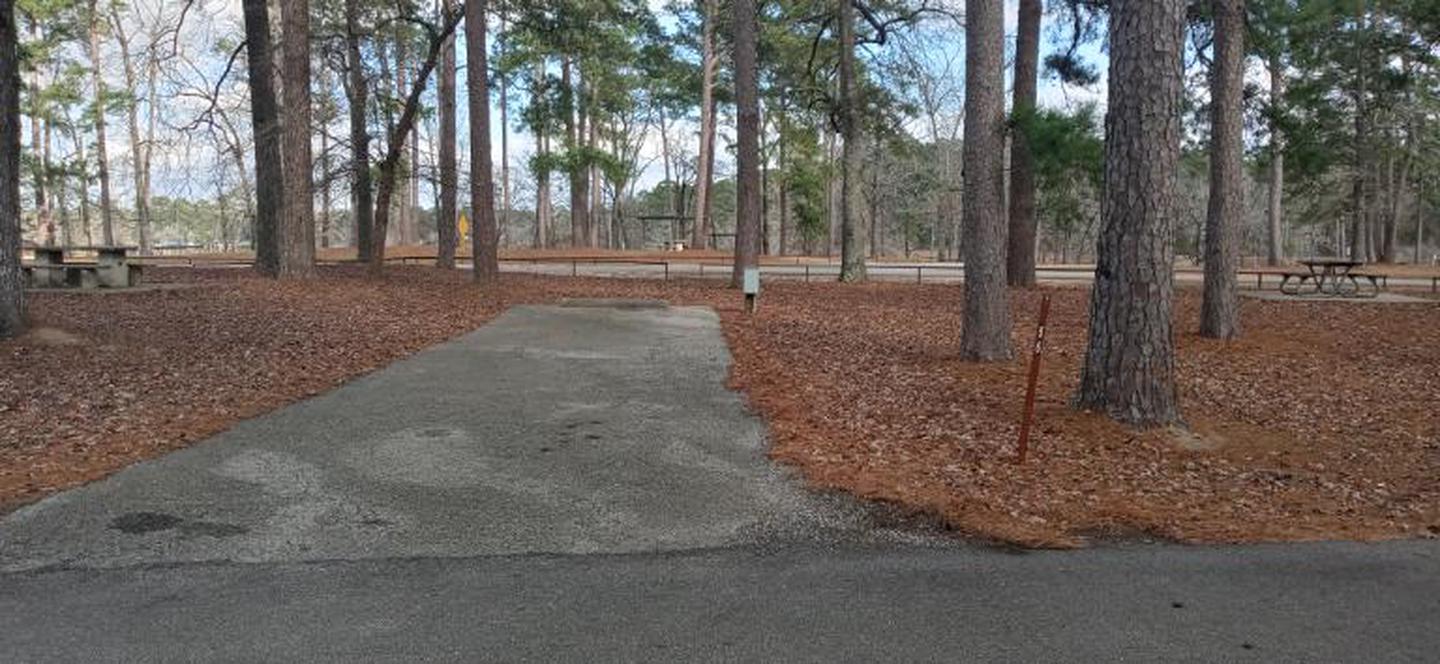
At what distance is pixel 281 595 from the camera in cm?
374

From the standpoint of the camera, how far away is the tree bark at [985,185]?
9383 millimetres

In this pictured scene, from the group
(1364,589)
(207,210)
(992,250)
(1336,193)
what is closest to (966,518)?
(1364,589)

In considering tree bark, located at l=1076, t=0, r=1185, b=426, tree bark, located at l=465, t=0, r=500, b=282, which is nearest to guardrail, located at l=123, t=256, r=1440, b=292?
tree bark, located at l=465, t=0, r=500, b=282

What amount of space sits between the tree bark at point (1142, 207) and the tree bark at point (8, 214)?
9668 mm

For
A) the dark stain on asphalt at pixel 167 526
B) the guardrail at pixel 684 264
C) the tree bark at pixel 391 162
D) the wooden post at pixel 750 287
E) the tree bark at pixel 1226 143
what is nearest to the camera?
the dark stain on asphalt at pixel 167 526

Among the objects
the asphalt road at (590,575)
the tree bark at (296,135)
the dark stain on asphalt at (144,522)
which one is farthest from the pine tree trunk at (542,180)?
the dark stain on asphalt at (144,522)

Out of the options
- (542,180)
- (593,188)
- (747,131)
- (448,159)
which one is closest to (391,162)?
(448,159)

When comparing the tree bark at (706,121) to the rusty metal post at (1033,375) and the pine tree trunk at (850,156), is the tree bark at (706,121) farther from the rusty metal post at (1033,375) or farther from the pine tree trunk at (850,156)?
the rusty metal post at (1033,375)

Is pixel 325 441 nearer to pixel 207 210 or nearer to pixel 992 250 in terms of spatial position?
pixel 992 250

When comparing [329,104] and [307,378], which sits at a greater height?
[329,104]

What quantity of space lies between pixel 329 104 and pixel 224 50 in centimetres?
260

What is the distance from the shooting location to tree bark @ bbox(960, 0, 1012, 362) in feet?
30.8

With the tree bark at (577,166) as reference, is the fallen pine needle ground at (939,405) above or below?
below

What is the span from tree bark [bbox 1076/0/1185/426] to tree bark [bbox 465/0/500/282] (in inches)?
535
